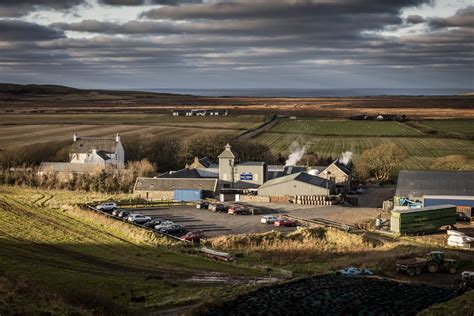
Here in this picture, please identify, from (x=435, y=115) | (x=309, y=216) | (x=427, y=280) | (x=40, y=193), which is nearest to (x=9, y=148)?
(x=40, y=193)

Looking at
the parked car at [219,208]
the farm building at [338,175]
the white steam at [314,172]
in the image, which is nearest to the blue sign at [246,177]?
the white steam at [314,172]

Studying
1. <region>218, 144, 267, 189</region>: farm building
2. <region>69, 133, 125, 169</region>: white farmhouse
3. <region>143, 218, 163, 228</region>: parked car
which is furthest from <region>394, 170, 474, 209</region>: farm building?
<region>69, 133, 125, 169</region>: white farmhouse

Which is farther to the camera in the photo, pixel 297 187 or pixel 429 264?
pixel 297 187

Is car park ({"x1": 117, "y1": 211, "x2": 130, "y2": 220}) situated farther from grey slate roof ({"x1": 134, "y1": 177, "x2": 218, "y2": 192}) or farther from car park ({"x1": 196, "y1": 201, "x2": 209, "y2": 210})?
grey slate roof ({"x1": 134, "y1": 177, "x2": 218, "y2": 192})

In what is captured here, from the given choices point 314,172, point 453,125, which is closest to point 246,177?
point 314,172

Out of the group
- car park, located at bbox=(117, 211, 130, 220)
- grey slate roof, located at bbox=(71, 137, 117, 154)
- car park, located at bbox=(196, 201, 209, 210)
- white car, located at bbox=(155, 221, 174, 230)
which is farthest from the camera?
grey slate roof, located at bbox=(71, 137, 117, 154)

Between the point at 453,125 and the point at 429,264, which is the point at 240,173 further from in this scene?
the point at 453,125

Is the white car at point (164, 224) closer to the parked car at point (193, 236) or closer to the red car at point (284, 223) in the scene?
the parked car at point (193, 236)
